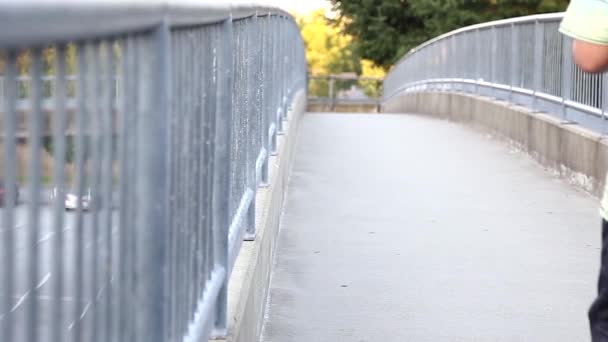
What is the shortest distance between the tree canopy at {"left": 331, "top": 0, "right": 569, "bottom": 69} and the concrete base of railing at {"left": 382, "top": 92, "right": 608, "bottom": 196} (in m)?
24.7

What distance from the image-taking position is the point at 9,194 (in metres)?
1.66

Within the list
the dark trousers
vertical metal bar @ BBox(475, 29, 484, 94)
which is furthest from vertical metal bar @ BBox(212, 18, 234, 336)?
vertical metal bar @ BBox(475, 29, 484, 94)

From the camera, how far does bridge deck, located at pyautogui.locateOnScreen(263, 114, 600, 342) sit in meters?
6.50

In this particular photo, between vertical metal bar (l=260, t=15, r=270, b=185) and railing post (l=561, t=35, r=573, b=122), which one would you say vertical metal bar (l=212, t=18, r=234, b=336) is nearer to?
vertical metal bar (l=260, t=15, r=270, b=185)

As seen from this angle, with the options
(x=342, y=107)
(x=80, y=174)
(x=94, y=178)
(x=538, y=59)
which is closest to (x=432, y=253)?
(x=538, y=59)

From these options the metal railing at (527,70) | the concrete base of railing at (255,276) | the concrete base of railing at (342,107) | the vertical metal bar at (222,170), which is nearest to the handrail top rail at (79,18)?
the vertical metal bar at (222,170)

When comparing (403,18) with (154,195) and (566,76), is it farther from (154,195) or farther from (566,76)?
(154,195)

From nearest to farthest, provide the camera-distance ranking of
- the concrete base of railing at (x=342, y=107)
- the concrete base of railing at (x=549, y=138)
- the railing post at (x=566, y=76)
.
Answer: the concrete base of railing at (x=549, y=138) < the railing post at (x=566, y=76) < the concrete base of railing at (x=342, y=107)

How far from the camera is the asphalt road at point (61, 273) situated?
173 cm

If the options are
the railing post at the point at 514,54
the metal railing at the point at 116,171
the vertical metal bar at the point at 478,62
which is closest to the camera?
the metal railing at the point at 116,171

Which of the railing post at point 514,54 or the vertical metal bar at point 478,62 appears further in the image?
the vertical metal bar at point 478,62

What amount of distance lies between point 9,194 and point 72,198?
388 mm

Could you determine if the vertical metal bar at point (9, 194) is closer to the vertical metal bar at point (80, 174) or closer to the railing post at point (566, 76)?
the vertical metal bar at point (80, 174)

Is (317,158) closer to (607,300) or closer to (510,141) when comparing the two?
(510,141)
